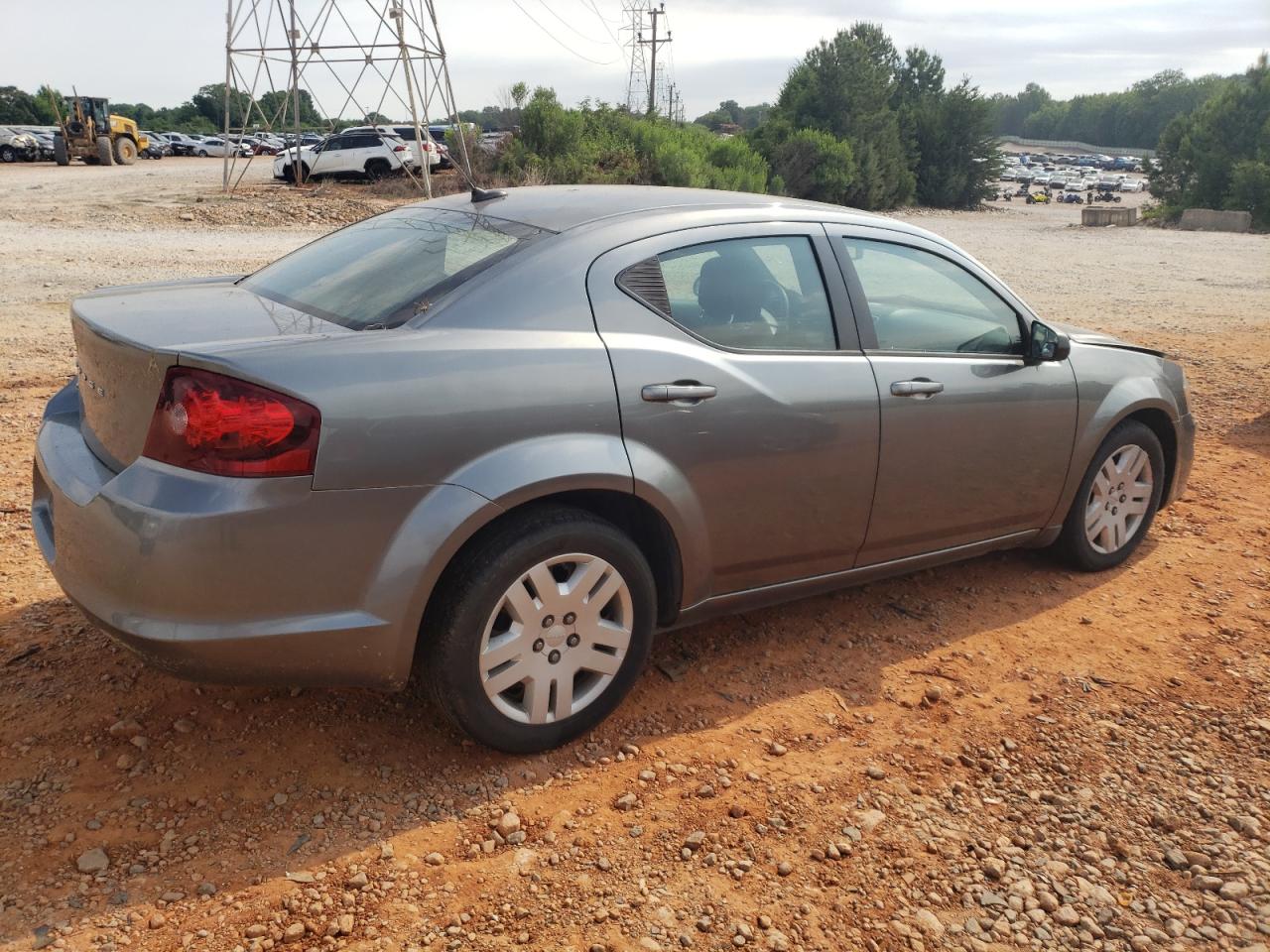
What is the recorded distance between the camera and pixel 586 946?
8.09ft

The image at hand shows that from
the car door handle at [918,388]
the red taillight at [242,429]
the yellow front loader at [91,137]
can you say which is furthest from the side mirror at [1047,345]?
the yellow front loader at [91,137]

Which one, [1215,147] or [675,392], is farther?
[1215,147]

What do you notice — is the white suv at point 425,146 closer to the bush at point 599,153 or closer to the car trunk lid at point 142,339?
the bush at point 599,153

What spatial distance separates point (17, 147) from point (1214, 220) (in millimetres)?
43924

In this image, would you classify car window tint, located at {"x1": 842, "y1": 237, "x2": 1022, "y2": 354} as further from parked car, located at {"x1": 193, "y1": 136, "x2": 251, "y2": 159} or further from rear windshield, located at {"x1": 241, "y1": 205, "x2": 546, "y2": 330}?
parked car, located at {"x1": 193, "y1": 136, "x2": 251, "y2": 159}

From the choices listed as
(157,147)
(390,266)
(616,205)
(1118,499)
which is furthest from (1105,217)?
(157,147)

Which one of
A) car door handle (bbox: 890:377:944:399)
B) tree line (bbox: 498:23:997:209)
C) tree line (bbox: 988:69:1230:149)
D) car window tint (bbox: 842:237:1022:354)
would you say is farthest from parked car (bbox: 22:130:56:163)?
tree line (bbox: 988:69:1230:149)

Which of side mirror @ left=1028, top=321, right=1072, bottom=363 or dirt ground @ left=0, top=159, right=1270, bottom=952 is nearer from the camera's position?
dirt ground @ left=0, top=159, right=1270, bottom=952

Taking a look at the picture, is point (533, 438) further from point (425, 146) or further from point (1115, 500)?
point (425, 146)

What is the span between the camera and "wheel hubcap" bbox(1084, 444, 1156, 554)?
15.5 feet

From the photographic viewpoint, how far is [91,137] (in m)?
38.3

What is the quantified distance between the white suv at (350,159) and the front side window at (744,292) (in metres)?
25.9

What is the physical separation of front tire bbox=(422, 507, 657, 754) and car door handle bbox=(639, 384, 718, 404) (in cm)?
40

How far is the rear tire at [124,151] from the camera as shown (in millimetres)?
39225
